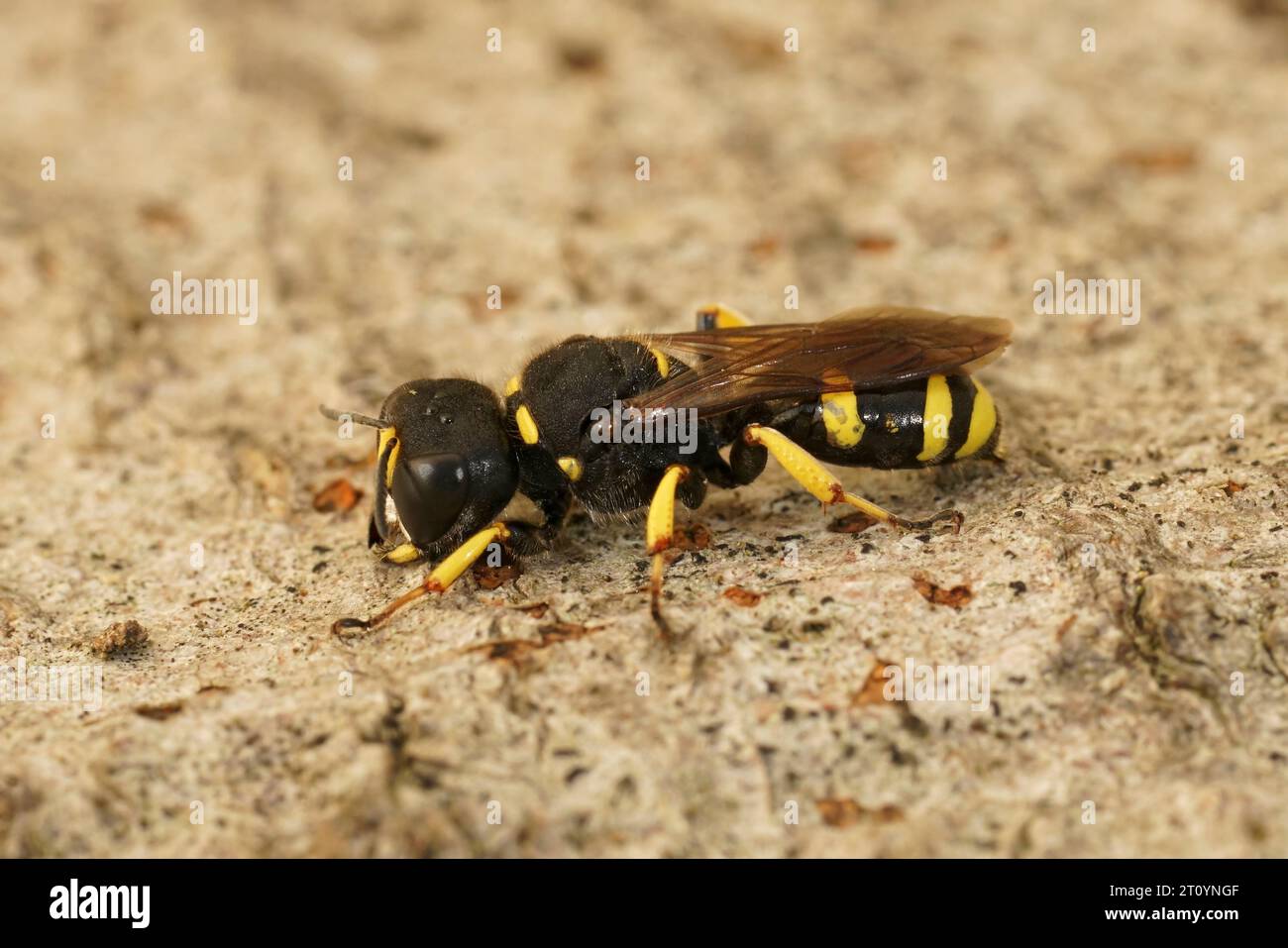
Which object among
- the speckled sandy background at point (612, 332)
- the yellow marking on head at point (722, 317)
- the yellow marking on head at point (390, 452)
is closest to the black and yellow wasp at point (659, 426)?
the yellow marking on head at point (390, 452)

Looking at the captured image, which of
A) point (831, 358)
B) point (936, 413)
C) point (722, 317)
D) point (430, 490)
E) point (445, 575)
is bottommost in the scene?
point (445, 575)

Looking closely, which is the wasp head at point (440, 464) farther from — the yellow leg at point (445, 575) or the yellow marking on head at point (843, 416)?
the yellow marking on head at point (843, 416)

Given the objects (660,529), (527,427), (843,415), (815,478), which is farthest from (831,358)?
(527,427)

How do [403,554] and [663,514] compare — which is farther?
[403,554]

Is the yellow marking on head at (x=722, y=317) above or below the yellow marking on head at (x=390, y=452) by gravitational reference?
above

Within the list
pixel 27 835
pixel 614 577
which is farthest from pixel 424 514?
pixel 27 835

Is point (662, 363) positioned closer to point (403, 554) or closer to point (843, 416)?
point (843, 416)

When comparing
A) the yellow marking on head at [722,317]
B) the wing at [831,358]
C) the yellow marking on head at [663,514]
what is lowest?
the yellow marking on head at [663,514]

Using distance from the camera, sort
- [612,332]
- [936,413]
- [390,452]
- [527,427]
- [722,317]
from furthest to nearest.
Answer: [612,332]
[722,317]
[936,413]
[527,427]
[390,452]
